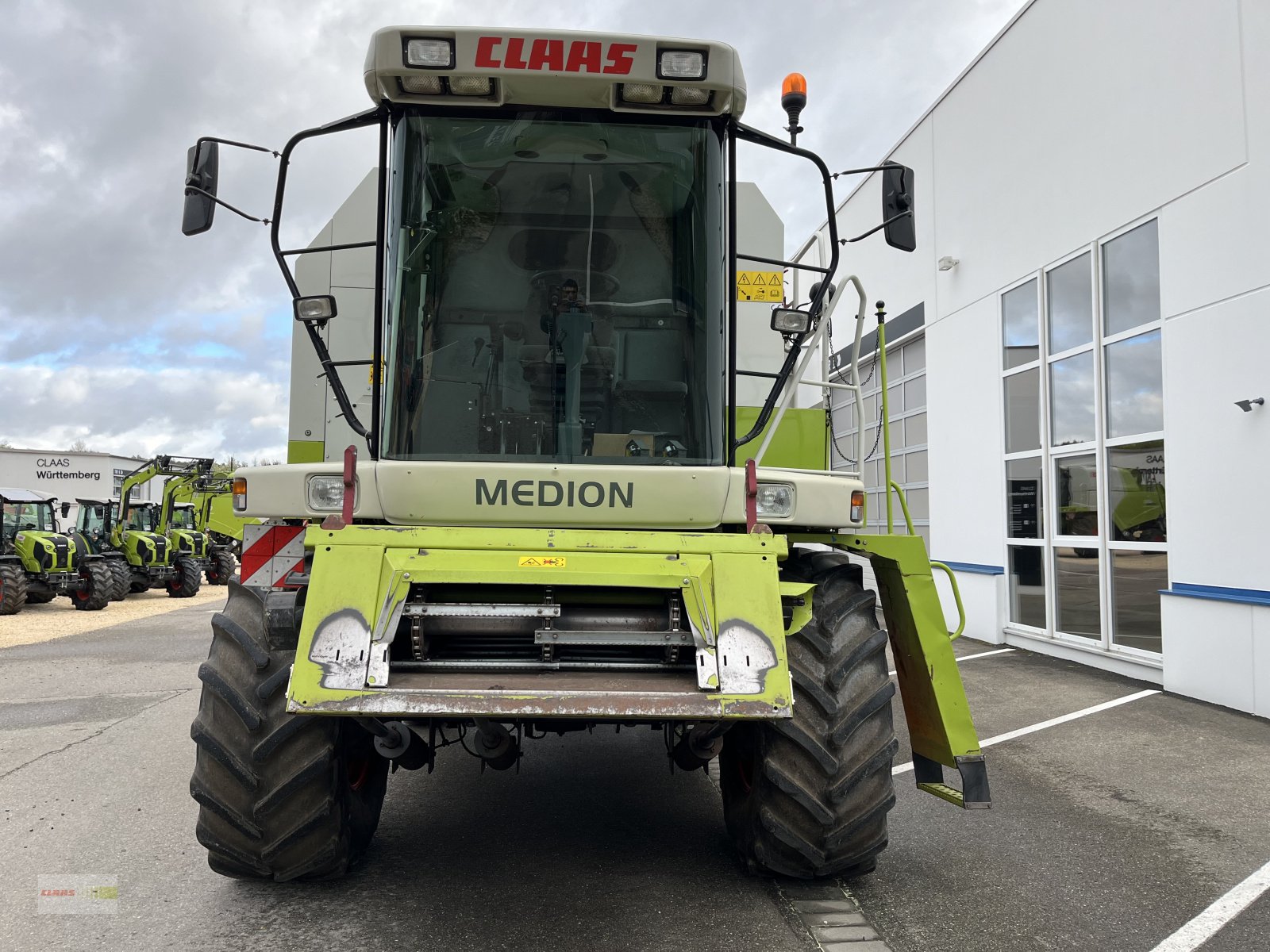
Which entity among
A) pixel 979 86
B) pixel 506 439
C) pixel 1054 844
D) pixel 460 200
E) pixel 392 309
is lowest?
pixel 1054 844

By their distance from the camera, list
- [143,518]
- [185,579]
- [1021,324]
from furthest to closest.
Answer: [143,518] < [185,579] < [1021,324]

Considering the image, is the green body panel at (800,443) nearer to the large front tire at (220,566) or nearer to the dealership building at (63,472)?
the large front tire at (220,566)

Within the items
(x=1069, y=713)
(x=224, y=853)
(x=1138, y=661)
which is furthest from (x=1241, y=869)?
(x=1138, y=661)

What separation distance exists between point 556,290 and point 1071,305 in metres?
7.50

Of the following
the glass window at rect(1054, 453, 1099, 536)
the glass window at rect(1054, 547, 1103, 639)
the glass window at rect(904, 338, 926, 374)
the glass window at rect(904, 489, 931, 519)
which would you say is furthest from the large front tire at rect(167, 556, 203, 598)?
the glass window at rect(1054, 453, 1099, 536)

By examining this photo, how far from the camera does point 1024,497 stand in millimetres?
10531

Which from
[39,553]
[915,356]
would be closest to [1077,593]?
[915,356]

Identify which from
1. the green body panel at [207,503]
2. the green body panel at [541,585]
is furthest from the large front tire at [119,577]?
the green body panel at [541,585]

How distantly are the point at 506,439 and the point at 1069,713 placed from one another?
5.60 metres

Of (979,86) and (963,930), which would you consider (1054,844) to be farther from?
(979,86)

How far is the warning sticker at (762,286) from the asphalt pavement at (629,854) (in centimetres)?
278

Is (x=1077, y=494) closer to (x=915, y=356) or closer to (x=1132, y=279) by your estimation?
(x=1132, y=279)

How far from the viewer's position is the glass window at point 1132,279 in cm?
841

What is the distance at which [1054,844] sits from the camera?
175 inches
